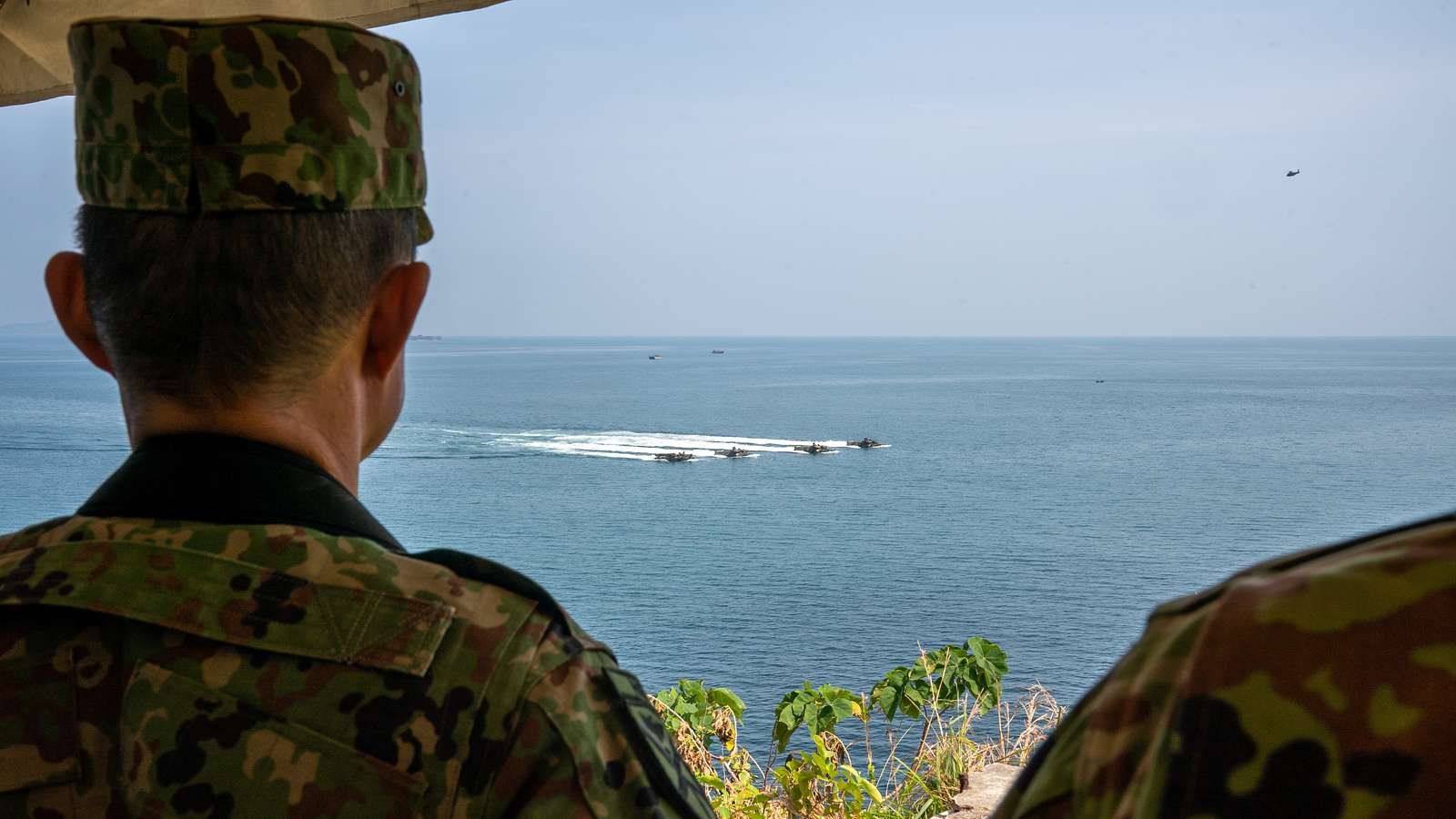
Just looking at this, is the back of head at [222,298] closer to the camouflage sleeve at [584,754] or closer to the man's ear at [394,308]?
the man's ear at [394,308]

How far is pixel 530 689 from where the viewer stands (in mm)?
854

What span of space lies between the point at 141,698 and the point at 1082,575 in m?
38.9

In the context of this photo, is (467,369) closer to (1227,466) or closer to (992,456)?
(992,456)

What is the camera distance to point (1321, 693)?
29 cm

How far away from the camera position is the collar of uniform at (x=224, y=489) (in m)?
0.93

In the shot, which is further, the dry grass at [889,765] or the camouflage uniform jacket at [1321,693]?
the dry grass at [889,765]

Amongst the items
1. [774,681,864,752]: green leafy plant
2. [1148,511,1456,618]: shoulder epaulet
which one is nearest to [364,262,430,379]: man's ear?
[1148,511,1456,618]: shoulder epaulet

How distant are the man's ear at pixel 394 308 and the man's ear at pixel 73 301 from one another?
0.22 m

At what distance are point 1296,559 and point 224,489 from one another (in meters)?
0.82

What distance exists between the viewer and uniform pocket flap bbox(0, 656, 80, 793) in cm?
83

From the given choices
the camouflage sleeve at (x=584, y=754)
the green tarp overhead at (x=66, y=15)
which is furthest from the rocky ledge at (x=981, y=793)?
the camouflage sleeve at (x=584, y=754)

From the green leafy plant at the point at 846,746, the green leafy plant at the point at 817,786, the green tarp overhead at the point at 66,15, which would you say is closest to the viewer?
the green tarp overhead at the point at 66,15

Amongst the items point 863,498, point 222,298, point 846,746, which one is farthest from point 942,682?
point 863,498

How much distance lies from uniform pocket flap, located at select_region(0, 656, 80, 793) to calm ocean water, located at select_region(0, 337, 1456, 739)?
23025 millimetres
